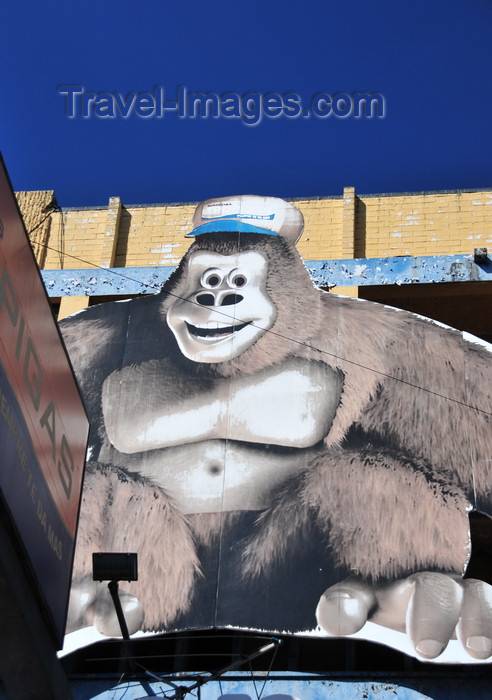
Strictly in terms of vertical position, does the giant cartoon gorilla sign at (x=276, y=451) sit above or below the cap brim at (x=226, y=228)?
below

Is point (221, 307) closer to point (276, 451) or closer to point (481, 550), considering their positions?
point (276, 451)

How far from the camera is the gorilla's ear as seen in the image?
50.6ft

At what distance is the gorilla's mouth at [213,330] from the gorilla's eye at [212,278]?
0.74m

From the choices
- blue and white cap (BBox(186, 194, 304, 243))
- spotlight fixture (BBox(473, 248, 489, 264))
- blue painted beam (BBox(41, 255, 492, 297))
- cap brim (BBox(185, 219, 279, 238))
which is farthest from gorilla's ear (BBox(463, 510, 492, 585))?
cap brim (BBox(185, 219, 279, 238))

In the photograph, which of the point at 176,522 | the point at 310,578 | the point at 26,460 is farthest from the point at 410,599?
the point at 26,460

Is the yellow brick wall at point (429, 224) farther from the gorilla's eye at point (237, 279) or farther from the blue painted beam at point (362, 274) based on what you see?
the gorilla's eye at point (237, 279)

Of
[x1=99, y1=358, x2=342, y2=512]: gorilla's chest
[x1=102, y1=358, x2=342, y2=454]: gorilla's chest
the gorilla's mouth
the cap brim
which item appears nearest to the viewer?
[x1=99, y1=358, x2=342, y2=512]: gorilla's chest

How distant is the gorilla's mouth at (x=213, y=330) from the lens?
15.9 metres

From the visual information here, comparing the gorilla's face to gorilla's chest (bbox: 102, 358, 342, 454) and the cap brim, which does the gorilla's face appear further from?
gorilla's chest (bbox: 102, 358, 342, 454)

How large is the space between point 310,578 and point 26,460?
23.6 feet

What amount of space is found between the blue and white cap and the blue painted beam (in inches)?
28.6

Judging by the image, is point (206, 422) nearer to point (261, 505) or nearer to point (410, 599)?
point (261, 505)

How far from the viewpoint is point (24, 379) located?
7.09m

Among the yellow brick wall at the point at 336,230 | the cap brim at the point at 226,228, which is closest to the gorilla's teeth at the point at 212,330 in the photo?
the cap brim at the point at 226,228
